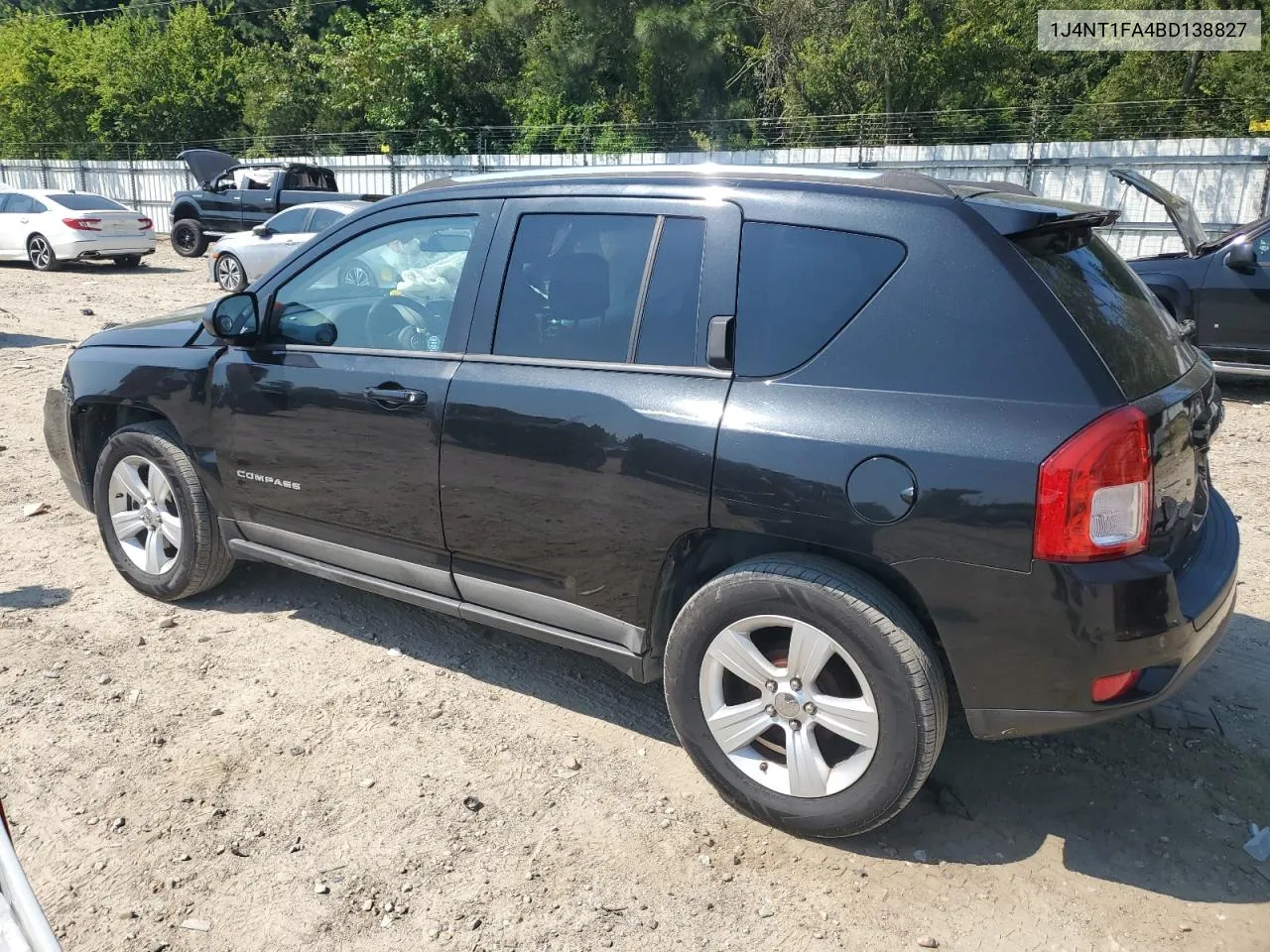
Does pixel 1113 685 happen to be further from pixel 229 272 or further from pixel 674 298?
pixel 229 272

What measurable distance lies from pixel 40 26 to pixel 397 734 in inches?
1827

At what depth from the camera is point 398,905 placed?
9.39 feet

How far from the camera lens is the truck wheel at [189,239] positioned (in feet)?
69.5

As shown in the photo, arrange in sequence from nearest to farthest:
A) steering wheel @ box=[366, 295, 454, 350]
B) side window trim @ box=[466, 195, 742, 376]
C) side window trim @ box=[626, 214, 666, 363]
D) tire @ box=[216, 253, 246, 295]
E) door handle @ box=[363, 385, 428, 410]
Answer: side window trim @ box=[466, 195, 742, 376], side window trim @ box=[626, 214, 666, 363], door handle @ box=[363, 385, 428, 410], steering wheel @ box=[366, 295, 454, 350], tire @ box=[216, 253, 246, 295]

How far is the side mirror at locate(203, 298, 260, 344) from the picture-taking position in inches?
164

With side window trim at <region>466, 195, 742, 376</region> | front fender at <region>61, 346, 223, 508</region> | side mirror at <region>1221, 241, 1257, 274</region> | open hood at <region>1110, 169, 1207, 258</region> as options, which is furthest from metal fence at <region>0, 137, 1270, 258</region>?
side window trim at <region>466, 195, 742, 376</region>

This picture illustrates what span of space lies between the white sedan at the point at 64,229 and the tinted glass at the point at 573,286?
59.8 ft

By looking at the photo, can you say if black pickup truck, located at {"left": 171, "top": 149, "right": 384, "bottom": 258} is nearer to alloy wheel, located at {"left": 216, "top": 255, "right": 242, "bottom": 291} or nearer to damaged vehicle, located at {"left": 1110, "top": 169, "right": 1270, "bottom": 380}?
alloy wheel, located at {"left": 216, "top": 255, "right": 242, "bottom": 291}

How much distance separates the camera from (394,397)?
3.73m

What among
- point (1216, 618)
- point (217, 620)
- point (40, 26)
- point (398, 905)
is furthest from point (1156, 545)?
point (40, 26)

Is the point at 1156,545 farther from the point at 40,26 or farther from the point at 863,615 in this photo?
the point at 40,26

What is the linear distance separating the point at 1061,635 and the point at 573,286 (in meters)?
1.87

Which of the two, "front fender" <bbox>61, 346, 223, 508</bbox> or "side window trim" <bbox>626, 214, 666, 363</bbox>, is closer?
"side window trim" <bbox>626, 214, 666, 363</bbox>

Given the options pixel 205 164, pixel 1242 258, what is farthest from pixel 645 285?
pixel 205 164
